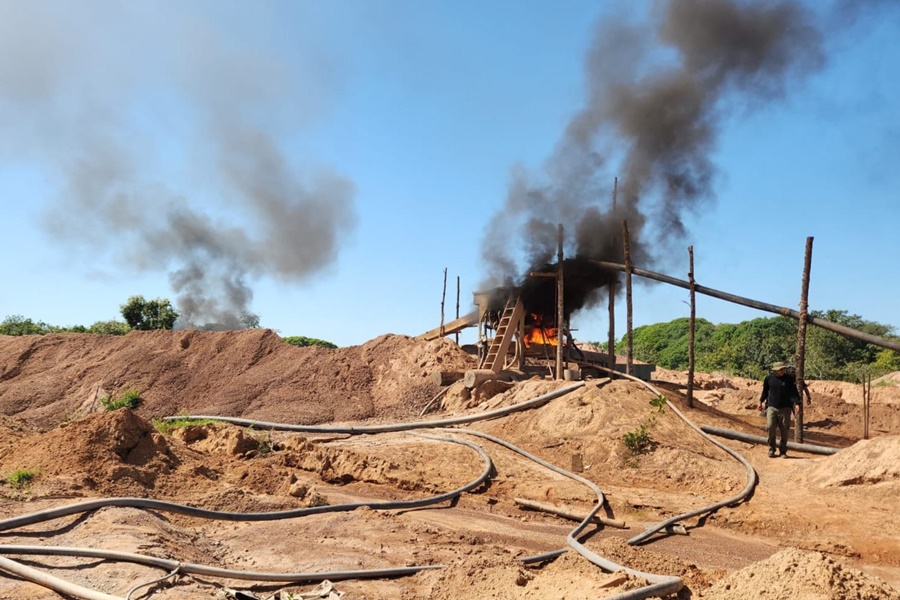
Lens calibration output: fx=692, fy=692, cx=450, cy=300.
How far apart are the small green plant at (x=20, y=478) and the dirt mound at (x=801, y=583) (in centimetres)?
765

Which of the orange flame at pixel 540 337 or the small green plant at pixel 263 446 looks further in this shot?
the orange flame at pixel 540 337

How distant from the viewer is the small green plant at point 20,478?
325 inches

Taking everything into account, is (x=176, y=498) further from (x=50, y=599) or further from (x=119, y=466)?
(x=50, y=599)

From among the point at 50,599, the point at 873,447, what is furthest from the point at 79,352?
the point at 873,447

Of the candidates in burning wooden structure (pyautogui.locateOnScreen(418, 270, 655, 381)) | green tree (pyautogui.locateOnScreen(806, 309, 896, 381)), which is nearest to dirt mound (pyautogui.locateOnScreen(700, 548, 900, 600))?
burning wooden structure (pyautogui.locateOnScreen(418, 270, 655, 381))

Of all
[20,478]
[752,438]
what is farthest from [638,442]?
[20,478]

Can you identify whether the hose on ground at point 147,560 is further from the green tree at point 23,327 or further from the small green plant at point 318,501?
the green tree at point 23,327

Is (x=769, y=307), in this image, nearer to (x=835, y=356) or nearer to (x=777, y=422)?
(x=777, y=422)

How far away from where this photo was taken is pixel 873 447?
11.1 meters

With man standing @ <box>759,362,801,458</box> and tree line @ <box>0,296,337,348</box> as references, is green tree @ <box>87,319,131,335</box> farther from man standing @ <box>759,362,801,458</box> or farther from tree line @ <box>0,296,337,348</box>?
man standing @ <box>759,362,801,458</box>

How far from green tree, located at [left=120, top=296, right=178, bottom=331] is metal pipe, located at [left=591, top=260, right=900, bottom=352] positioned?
2649cm

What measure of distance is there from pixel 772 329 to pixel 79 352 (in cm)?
4061

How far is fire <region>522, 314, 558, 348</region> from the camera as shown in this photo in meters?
21.0

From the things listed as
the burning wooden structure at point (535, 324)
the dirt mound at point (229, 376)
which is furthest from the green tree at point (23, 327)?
the burning wooden structure at point (535, 324)
